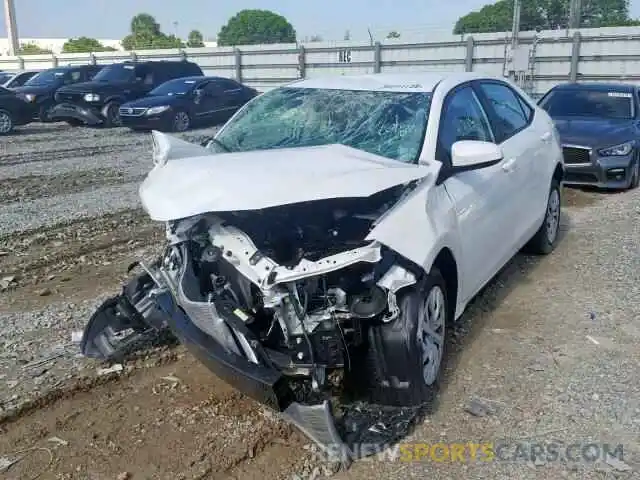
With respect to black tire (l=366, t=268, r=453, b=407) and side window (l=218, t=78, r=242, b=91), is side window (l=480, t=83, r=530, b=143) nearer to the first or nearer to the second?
black tire (l=366, t=268, r=453, b=407)

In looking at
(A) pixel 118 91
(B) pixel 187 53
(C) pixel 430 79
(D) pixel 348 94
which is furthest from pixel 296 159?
(B) pixel 187 53

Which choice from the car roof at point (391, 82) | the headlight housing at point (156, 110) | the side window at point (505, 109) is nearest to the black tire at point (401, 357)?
the car roof at point (391, 82)

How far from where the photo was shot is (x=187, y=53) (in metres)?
30.4

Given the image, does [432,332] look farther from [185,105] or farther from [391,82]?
[185,105]

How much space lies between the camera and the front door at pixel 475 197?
13.3 feet

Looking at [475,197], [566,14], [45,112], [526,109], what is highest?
[566,14]

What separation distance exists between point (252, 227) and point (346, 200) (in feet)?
1.74

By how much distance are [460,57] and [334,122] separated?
18618 millimetres

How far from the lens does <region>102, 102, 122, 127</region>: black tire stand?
18219 millimetres

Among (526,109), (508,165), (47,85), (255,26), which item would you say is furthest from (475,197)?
(255,26)

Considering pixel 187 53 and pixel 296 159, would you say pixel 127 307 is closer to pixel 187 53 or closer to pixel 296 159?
pixel 296 159

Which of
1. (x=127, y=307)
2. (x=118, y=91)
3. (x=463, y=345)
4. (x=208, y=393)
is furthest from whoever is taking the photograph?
(x=118, y=91)

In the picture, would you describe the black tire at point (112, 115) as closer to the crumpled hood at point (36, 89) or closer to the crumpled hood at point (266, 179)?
the crumpled hood at point (36, 89)

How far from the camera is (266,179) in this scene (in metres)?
3.29
